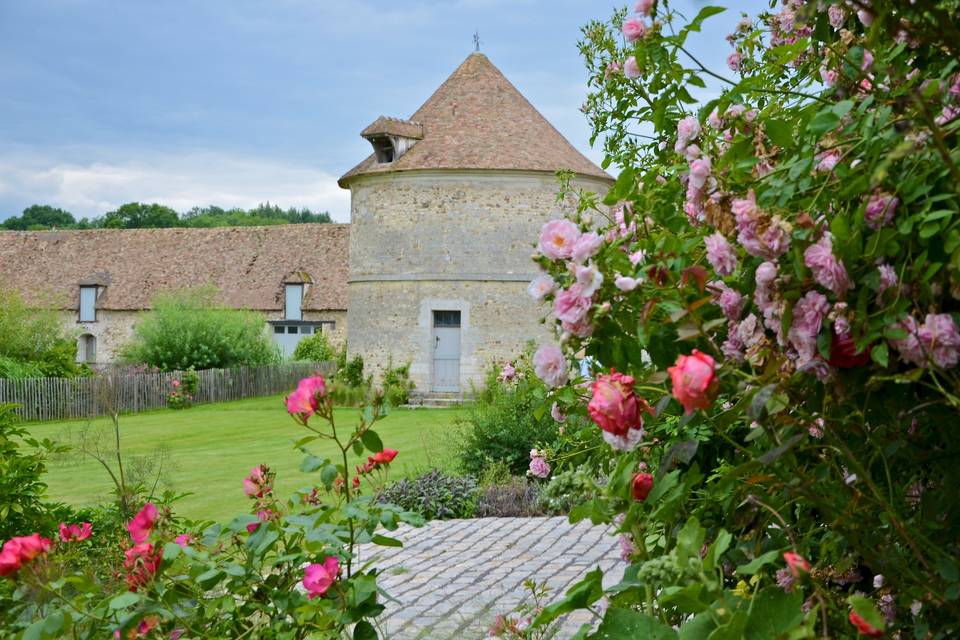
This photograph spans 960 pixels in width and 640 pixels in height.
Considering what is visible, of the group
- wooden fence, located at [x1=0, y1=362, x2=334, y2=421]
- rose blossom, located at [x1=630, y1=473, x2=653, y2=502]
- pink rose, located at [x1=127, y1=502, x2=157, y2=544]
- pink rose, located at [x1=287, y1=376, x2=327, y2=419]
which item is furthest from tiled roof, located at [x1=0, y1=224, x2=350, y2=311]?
rose blossom, located at [x1=630, y1=473, x2=653, y2=502]

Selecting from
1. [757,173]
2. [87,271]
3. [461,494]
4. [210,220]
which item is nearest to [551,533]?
[461,494]

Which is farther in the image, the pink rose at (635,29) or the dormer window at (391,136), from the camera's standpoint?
the dormer window at (391,136)

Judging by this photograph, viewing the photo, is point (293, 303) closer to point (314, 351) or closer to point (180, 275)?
point (314, 351)

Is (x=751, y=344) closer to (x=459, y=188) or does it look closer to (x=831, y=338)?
(x=831, y=338)

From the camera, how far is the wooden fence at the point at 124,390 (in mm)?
23891

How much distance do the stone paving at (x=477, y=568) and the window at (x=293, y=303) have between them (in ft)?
88.8

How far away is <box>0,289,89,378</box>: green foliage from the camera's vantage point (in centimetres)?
2578

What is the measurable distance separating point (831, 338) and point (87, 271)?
39591 millimetres

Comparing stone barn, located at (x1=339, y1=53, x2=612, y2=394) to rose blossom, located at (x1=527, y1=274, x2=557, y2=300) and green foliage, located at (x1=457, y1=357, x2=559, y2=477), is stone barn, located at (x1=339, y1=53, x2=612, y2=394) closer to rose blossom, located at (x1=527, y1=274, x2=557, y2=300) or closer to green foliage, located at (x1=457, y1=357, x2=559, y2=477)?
green foliage, located at (x1=457, y1=357, x2=559, y2=477)

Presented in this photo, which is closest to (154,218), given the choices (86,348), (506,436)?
(86,348)

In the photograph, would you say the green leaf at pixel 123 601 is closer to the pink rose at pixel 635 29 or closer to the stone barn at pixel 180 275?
the pink rose at pixel 635 29

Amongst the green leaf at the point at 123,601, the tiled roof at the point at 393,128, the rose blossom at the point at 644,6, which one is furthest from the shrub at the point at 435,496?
the tiled roof at the point at 393,128

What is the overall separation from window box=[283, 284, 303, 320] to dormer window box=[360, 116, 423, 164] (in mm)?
10816

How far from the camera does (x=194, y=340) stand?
29469mm
